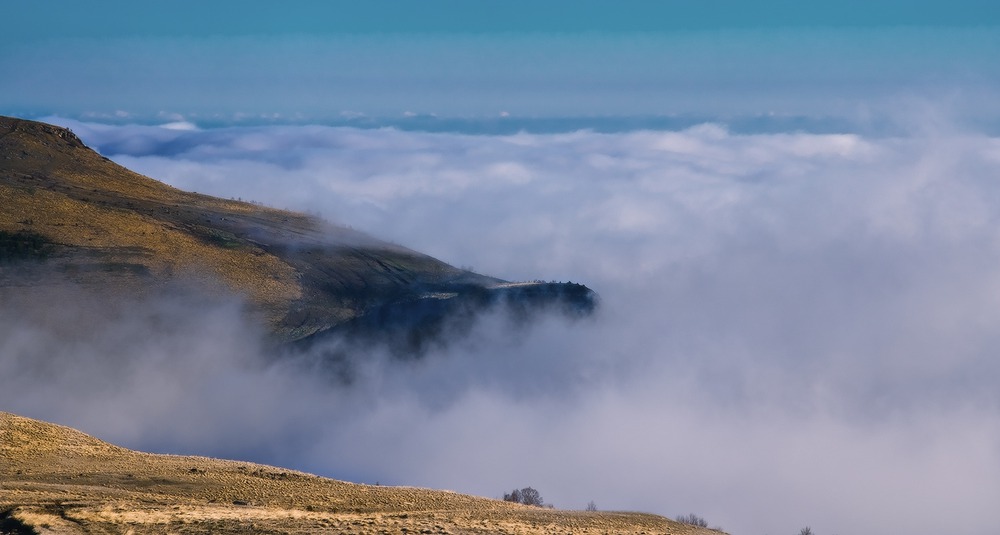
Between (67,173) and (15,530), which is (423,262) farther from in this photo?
(15,530)

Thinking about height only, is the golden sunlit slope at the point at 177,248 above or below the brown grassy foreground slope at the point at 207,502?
above

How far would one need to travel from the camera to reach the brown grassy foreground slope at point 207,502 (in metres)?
38.8

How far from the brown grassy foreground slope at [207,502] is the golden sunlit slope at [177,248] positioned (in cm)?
5565

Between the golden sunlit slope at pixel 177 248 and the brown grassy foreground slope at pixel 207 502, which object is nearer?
the brown grassy foreground slope at pixel 207 502

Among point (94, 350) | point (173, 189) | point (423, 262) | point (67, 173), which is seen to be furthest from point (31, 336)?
point (423, 262)

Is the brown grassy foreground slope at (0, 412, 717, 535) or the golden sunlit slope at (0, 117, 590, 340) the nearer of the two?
the brown grassy foreground slope at (0, 412, 717, 535)

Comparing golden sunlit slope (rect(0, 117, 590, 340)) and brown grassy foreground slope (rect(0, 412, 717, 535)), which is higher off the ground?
golden sunlit slope (rect(0, 117, 590, 340))

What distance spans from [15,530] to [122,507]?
4036mm

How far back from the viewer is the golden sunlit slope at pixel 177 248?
4171 inches

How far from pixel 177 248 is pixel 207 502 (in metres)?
72.4

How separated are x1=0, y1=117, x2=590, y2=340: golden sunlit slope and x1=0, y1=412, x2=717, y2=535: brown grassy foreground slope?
5565cm

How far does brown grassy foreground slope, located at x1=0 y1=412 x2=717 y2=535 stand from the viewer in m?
38.8

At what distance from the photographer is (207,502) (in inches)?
1716

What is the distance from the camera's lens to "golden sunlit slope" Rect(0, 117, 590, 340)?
4171 inches
